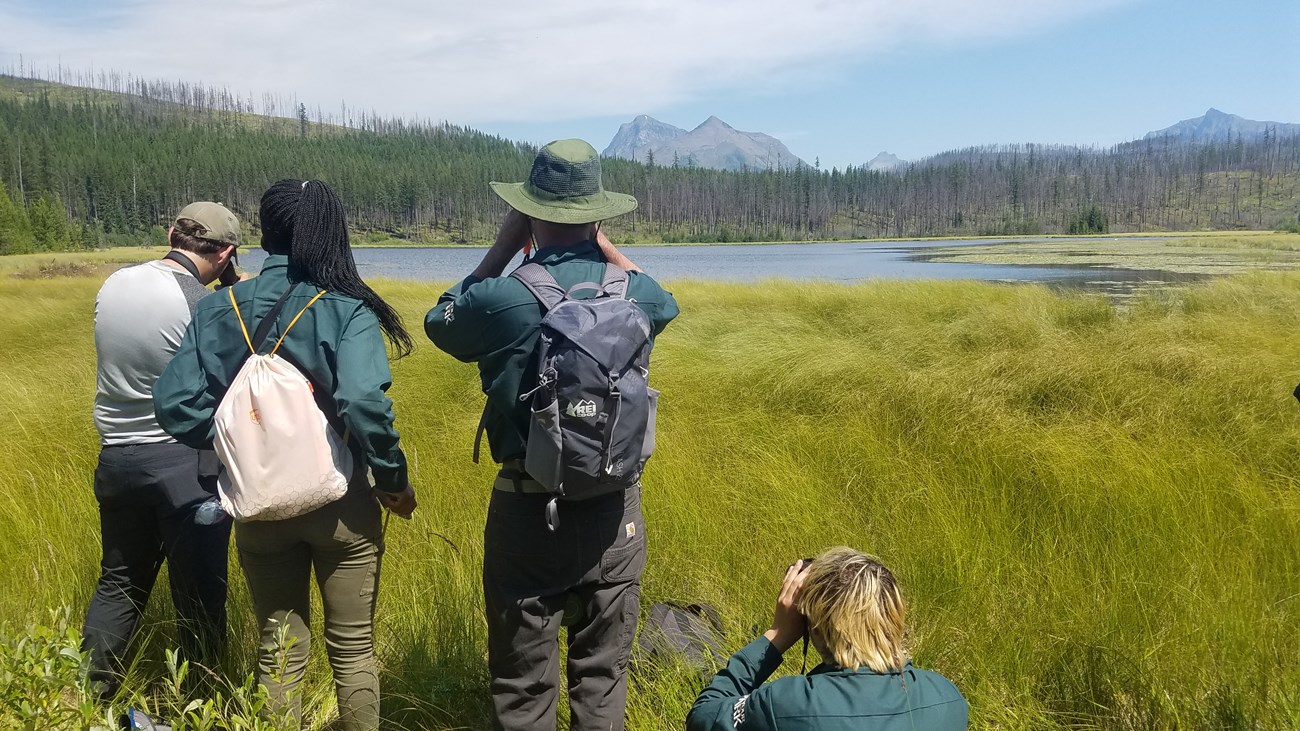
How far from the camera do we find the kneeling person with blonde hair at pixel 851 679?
5.57ft

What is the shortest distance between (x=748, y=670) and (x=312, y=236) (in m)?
1.76

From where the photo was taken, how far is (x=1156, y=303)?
1153cm

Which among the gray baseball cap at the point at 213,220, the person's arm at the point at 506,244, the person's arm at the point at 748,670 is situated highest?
the gray baseball cap at the point at 213,220

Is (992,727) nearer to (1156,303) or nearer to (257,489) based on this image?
(257,489)

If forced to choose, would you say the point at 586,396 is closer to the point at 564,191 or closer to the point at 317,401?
the point at 564,191

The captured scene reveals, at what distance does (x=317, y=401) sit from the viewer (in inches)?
92.0

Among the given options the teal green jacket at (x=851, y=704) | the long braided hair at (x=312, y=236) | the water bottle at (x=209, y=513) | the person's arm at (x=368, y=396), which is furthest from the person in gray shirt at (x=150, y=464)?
the teal green jacket at (x=851, y=704)

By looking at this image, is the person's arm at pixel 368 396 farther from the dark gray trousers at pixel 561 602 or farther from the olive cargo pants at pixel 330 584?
the dark gray trousers at pixel 561 602

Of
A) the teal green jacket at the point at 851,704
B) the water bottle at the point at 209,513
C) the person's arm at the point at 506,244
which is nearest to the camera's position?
the teal green jacket at the point at 851,704

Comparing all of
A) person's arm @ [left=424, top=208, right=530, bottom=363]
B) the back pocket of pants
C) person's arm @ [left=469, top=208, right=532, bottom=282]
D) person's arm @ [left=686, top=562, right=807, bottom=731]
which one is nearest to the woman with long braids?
person's arm @ [left=424, top=208, right=530, bottom=363]

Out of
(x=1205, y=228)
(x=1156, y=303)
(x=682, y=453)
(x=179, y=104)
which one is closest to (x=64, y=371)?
(x=682, y=453)

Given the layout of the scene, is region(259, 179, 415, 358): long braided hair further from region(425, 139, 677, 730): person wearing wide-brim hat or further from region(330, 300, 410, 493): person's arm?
region(425, 139, 677, 730): person wearing wide-brim hat

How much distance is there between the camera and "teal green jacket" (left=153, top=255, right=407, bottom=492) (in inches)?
88.7

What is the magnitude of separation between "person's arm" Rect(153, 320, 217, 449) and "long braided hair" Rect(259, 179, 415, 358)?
1.24ft
